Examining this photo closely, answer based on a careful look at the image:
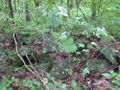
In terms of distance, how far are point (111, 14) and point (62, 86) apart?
2.49 m

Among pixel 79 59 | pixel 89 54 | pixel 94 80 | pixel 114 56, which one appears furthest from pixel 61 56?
pixel 114 56

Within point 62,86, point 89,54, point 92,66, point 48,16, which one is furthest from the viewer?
point 89,54

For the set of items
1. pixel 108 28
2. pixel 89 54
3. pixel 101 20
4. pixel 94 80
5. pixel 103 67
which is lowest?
pixel 94 80

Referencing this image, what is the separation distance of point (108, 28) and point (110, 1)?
0.74 metres

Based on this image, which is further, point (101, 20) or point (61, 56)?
point (61, 56)

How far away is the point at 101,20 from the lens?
2.77 meters

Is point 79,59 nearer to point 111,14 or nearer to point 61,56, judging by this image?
point 61,56

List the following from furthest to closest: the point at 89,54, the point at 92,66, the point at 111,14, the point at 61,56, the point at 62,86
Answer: the point at 61,56
the point at 89,54
the point at 92,66
the point at 111,14
the point at 62,86

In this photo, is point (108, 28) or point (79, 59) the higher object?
point (108, 28)

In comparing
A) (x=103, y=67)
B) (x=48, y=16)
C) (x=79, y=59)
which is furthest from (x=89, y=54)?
(x=48, y=16)

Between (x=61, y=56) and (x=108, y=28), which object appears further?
(x=61, y=56)

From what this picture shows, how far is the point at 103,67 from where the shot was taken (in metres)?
2.95

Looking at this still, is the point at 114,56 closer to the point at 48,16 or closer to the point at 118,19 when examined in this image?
the point at 118,19

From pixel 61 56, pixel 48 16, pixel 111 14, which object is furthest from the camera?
pixel 61 56
